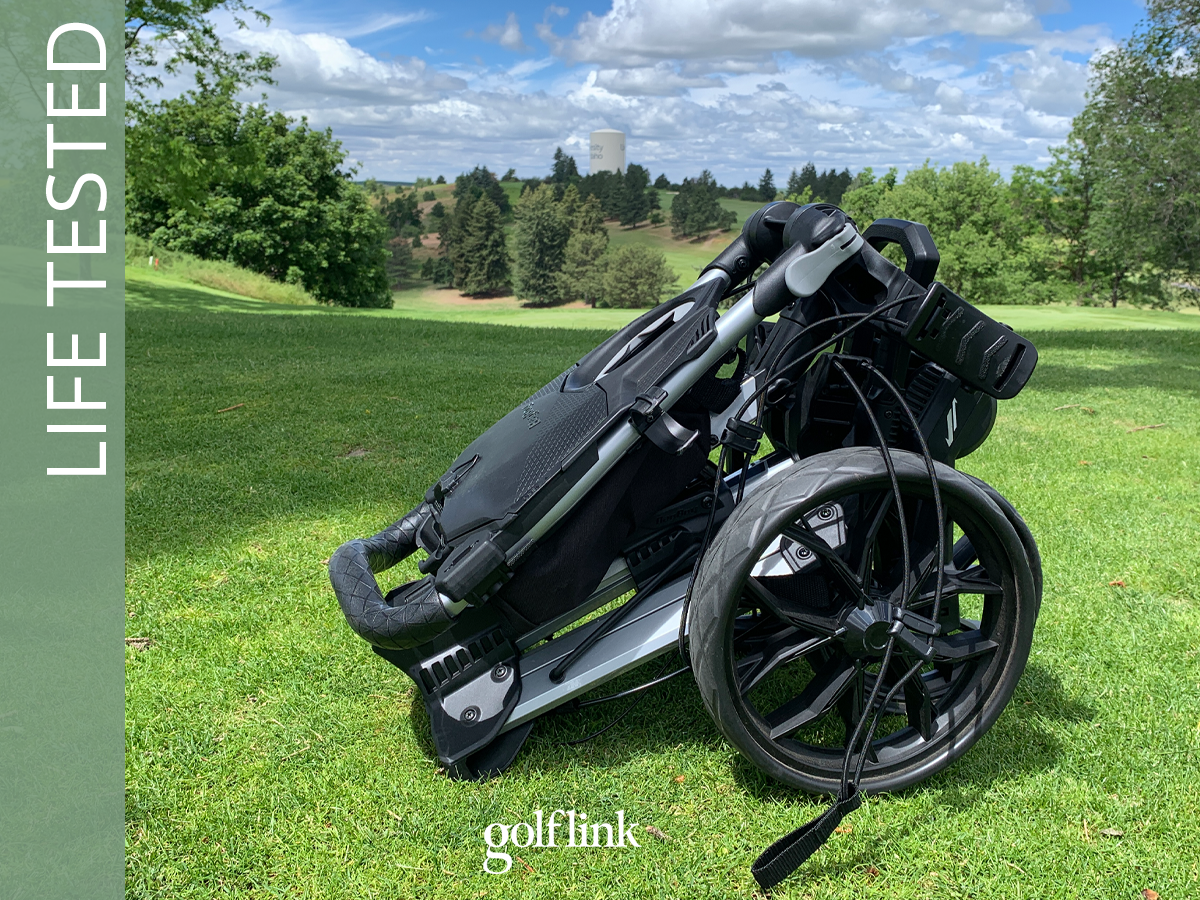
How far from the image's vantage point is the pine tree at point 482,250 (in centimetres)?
8144

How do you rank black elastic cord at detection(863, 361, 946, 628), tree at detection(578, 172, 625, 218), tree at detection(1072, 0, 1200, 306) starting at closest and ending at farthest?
1. black elastic cord at detection(863, 361, 946, 628)
2. tree at detection(1072, 0, 1200, 306)
3. tree at detection(578, 172, 625, 218)

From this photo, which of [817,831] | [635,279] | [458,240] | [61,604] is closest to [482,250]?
[458,240]

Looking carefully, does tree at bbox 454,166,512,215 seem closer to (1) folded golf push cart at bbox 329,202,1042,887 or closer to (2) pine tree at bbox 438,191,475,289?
(2) pine tree at bbox 438,191,475,289

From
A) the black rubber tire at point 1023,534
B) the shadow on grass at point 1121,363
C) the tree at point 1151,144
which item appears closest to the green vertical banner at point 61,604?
the black rubber tire at point 1023,534

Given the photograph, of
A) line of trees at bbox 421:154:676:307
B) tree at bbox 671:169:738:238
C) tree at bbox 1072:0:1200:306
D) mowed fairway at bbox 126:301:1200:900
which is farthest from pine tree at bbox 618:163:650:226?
mowed fairway at bbox 126:301:1200:900

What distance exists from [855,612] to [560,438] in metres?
0.91

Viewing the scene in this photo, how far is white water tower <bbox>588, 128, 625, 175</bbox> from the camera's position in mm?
93188

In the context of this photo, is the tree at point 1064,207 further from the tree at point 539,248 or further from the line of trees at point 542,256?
the tree at point 539,248

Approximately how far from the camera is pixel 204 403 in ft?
25.4

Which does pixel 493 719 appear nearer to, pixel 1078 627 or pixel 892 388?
pixel 892 388

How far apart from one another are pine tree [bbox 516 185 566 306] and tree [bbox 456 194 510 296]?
80.4 inches

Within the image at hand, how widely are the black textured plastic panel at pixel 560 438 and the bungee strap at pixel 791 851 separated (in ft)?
3.46

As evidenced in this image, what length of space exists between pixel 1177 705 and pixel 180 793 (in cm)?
310

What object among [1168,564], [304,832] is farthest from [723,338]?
[1168,564]
